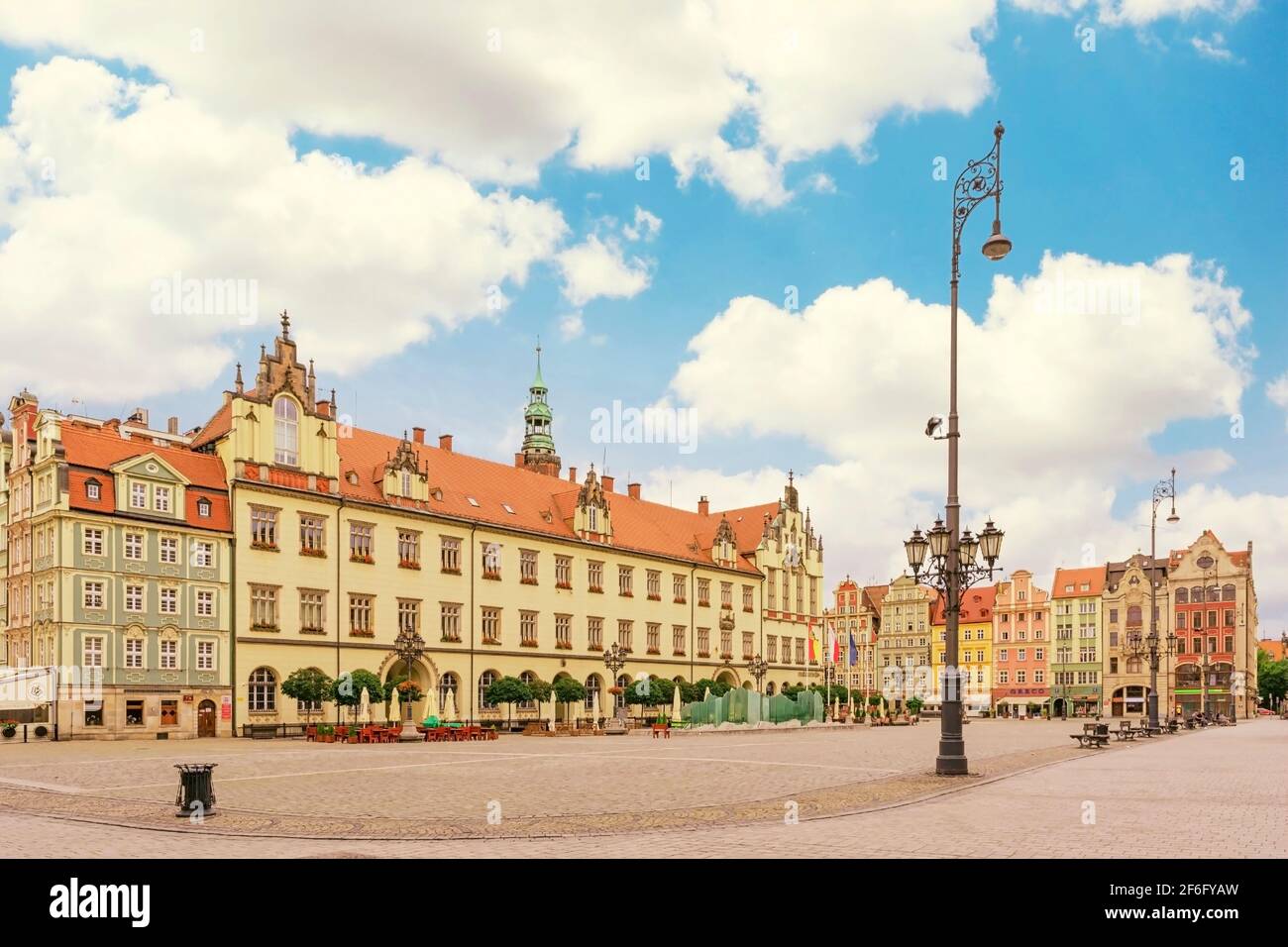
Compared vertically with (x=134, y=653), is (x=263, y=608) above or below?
above

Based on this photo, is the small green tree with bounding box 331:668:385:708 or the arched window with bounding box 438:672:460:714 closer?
the small green tree with bounding box 331:668:385:708

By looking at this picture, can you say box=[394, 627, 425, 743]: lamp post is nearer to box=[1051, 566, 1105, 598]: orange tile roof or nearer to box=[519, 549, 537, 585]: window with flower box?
box=[519, 549, 537, 585]: window with flower box

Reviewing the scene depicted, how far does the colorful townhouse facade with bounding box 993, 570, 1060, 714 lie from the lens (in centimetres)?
12400

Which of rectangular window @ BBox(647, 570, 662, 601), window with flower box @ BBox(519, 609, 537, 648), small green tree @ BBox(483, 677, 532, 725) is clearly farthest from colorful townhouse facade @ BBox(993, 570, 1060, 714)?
small green tree @ BBox(483, 677, 532, 725)

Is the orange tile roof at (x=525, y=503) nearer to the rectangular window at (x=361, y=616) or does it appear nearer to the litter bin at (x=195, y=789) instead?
the rectangular window at (x=361, y=616)

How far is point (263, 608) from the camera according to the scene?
2116 inches

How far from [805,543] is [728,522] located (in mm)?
8265

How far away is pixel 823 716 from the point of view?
72000 mm

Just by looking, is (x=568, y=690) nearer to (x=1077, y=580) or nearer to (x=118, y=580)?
(x=118, y=580)

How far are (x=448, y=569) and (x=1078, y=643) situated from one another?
83385 millimetres

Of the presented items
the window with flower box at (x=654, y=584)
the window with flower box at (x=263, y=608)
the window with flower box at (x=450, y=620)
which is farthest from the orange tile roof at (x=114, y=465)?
the window with flower box at (x=654, y=584)

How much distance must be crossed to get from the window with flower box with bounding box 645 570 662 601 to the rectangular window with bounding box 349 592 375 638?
23959mm

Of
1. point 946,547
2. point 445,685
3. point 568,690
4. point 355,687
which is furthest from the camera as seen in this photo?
point 568,690

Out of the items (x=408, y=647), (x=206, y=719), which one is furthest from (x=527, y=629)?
(x=206, y=719)
